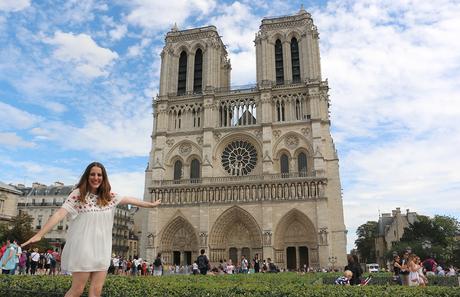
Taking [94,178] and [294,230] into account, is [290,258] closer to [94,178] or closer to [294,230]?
[294,230]

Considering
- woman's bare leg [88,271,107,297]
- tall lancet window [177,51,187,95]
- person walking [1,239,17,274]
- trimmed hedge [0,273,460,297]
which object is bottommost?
trimmed hedge [0,273,460,297]

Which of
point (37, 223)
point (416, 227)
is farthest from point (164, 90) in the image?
point (416, 227)

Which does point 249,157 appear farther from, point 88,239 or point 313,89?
point 88,239

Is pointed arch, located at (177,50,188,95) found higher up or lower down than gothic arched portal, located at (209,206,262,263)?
higher up

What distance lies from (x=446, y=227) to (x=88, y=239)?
4902 centimetres

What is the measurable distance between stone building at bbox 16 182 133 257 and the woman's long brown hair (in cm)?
4612

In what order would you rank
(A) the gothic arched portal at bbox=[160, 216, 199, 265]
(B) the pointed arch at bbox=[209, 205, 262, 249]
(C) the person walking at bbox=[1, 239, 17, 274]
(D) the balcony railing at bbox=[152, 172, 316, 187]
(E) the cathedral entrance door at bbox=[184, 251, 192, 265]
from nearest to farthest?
(C) the person walking at bbox=[1, 239, 17, 274], (B) the pointed arch at bbox=[209, 205, 262, 249], (D) the balcony railing at bbox=[152, 172, 316, 187], (A) the gothic arched portal at bbox=[160, 216, 199, 265], (E) the cathedral entrance door at bbox=[184, 251, 192, 265]

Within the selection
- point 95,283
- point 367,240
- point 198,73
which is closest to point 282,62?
point 198,73

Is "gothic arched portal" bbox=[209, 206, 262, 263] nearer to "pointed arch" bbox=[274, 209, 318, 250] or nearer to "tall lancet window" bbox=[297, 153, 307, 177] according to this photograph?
"pointed arch" bbox=[274, 209, 318, 250]

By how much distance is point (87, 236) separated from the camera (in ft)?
12.4

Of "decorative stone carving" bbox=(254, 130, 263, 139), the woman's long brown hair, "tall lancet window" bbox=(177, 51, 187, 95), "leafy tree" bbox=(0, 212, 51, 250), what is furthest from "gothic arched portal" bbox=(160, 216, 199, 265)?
the woman's long brown hair

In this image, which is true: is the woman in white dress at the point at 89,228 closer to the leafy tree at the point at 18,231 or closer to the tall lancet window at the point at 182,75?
the leafy tree at the point at 18,231

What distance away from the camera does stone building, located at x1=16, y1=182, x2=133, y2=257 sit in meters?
48.1

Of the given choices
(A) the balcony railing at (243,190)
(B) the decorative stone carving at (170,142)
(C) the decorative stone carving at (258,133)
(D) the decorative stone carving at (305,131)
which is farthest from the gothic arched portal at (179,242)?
(D) the decorative stone carving at (305,131)
